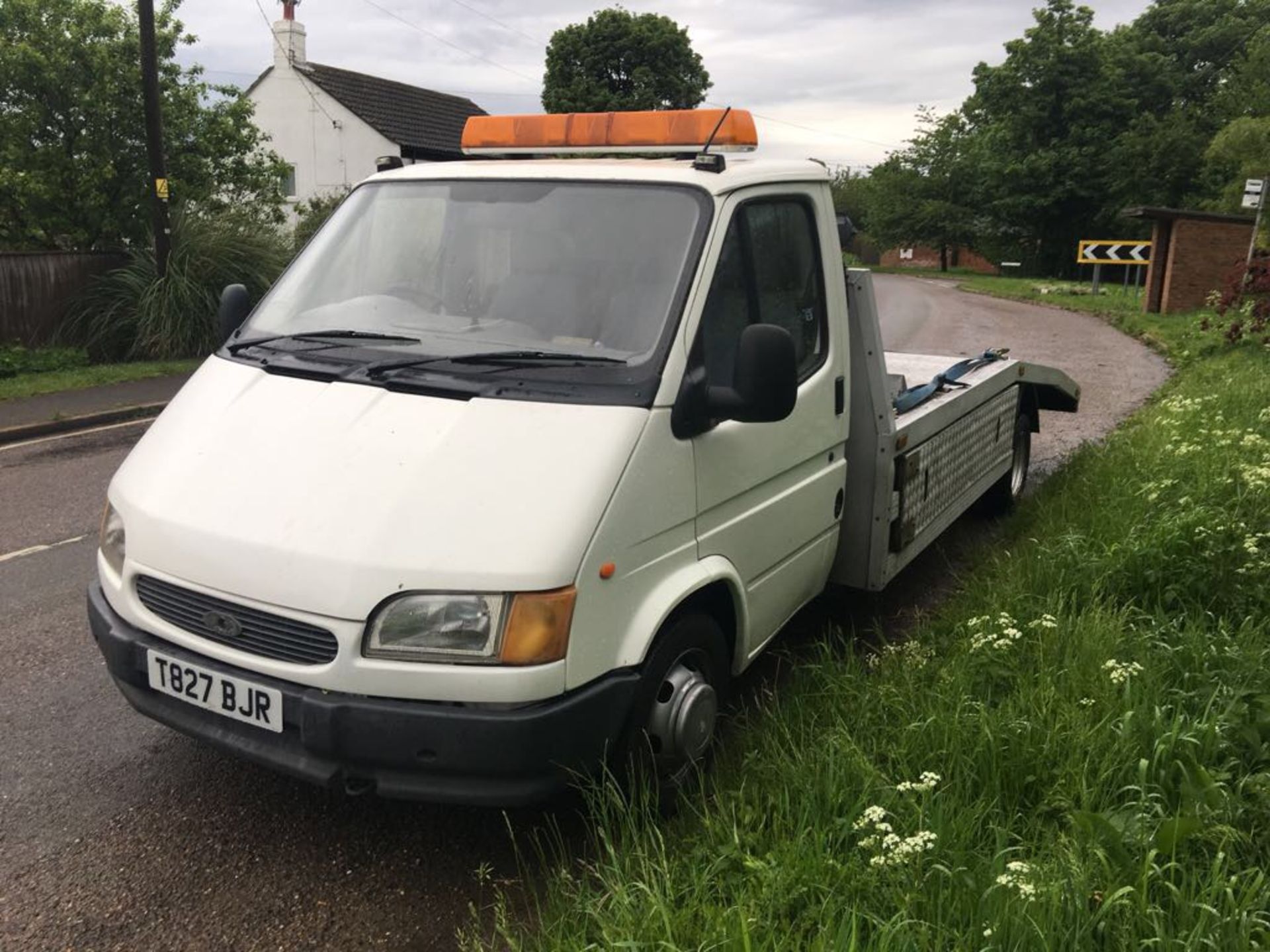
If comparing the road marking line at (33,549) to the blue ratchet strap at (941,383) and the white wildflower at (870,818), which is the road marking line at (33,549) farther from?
the white wildflower at (870,818)

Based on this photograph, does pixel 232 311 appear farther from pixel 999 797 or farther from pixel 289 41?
pixel 289 41

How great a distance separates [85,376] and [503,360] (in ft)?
37.3

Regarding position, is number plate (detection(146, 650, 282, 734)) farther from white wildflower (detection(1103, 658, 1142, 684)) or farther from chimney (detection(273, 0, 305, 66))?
chimney (detection(273, 0, 305, 66))

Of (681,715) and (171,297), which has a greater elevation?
(171,297)

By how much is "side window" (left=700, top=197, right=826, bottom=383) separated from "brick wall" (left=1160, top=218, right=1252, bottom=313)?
21896 millimetres

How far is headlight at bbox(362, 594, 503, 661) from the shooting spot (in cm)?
269

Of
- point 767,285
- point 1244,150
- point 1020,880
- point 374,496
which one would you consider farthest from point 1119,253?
point 374,496

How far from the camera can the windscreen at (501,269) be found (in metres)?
3.35

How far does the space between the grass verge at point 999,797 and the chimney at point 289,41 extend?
32.8 meters

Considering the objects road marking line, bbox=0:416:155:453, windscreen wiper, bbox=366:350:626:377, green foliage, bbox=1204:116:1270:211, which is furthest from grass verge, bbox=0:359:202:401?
green foliage, bbox=1204:116:1270:211

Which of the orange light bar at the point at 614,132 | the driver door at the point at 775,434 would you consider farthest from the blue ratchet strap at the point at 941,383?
the orange light bar at the point at 614,132

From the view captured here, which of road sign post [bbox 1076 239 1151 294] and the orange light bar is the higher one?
the orange light bar

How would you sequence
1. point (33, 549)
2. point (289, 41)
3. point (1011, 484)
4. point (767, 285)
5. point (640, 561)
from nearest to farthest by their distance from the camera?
point (640, 561)
point (767, 285)
point (33, 549)
point (1011, 484)
point (289, 41)

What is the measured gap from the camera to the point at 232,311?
13.8 ft
